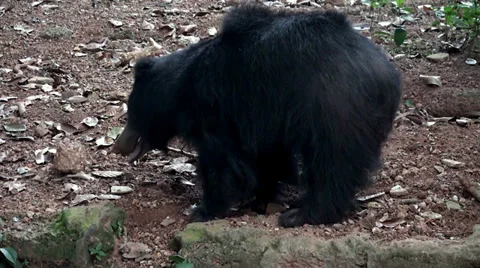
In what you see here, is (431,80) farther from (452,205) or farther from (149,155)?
(149,155)

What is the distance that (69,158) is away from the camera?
476 centimetres

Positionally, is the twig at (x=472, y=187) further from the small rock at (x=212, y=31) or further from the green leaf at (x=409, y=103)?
the small rock at (x=212, y=31)

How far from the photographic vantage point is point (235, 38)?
4.29m

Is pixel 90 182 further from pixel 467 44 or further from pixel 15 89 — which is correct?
pixel 467 44

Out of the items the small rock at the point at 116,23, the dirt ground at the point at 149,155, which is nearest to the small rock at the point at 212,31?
the dirt ground at the point at 149,155

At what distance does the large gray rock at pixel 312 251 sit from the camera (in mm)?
3611

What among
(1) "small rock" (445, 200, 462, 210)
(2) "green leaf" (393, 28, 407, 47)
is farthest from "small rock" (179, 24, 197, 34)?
(1) "small rock" (445, 200, 462, 210)

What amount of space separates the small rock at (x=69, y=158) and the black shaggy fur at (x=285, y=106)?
671mm

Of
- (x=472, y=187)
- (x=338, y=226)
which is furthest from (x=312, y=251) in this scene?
(x=472, y=187)

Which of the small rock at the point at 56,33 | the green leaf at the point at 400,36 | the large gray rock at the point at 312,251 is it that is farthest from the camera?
the small rock at the point at 56,33

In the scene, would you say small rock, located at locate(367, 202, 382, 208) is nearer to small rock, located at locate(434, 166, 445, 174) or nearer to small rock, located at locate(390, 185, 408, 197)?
small rock, located at locate(390, 185, 408, 197)

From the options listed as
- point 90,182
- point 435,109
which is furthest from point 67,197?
point 435,109

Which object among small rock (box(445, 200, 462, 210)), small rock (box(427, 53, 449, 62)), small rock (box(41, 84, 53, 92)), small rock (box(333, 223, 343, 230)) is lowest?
small rock (box(41, 84, 53, 92))

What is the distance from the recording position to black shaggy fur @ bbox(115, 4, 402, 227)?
3973 millimetres
